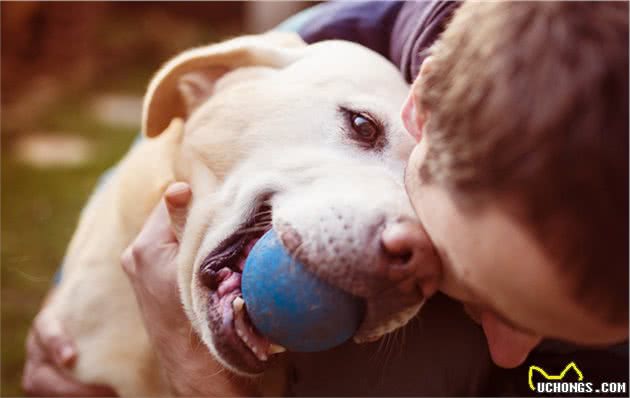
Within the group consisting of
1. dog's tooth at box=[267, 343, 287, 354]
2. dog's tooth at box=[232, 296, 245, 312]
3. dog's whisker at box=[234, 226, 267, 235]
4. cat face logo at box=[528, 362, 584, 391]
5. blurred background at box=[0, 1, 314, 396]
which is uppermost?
dog's whisker at box=[234, 226, 267, 235]

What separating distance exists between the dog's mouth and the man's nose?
1.29 feet

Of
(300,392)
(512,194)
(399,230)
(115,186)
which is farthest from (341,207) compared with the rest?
(115,186)

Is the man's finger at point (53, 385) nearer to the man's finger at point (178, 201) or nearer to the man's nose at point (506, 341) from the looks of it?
the man's finger at point (178, 201)

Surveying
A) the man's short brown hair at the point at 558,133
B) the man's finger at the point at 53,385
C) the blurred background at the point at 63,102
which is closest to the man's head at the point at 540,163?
the man's short brown hair at the point at 558,133

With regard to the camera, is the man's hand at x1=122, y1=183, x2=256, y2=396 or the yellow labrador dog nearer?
the yellow labrador dog

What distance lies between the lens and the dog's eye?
1.51m

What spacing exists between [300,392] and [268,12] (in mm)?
3548

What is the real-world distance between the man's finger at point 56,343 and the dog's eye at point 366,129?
2.76 feet

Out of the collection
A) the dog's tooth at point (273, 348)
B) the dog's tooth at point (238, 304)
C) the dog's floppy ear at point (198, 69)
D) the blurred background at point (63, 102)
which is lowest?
the blurred background at point (63, 102)

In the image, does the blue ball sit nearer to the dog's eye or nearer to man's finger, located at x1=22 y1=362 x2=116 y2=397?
the dog's eye

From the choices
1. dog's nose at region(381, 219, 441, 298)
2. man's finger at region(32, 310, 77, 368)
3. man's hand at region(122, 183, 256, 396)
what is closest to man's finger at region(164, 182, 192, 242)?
man's hand at region(122, 183, 256, 396)

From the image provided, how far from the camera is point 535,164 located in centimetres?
101

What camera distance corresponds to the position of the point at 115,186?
1.93 m

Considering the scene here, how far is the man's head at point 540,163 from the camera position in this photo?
99cm
